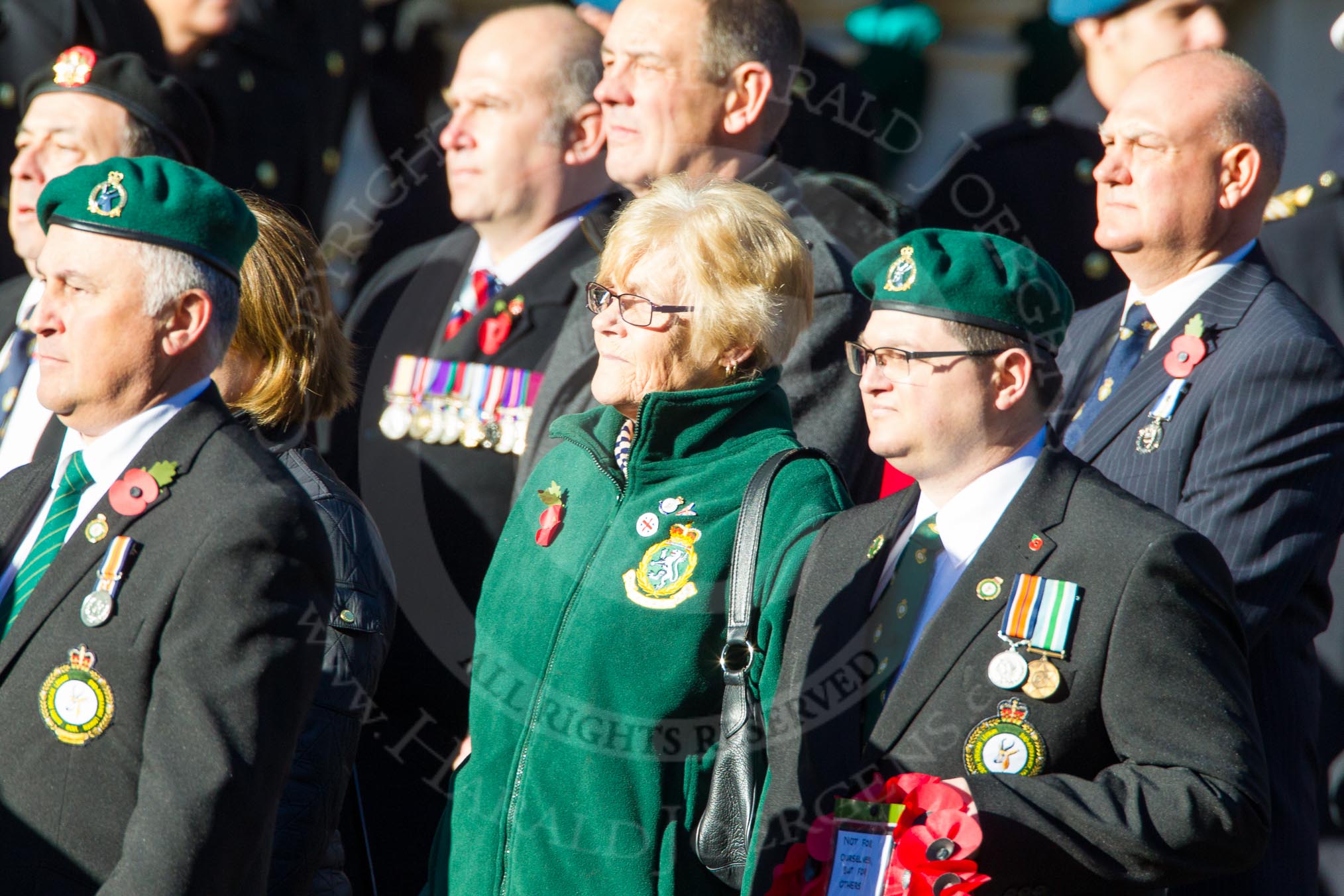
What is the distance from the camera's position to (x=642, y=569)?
3.18 meters

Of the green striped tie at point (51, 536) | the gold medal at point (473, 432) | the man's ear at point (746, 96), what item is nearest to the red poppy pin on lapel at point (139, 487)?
the green striped tie at point (51, 536)

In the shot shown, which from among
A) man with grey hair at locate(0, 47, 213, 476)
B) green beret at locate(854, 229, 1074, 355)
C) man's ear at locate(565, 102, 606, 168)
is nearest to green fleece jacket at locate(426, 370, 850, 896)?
green beret at locate(854, 229, 1074, 355)

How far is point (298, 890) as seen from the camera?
124 inches

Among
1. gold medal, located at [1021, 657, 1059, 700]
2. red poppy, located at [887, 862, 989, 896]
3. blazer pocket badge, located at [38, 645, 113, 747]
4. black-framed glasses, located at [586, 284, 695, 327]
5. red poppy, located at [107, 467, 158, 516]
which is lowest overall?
red poppy, located at [887, 862, 989, 896]

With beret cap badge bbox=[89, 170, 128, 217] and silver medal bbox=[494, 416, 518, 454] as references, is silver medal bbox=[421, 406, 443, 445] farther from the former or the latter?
beret cap badge bbox=[89, 170, 128, 217]

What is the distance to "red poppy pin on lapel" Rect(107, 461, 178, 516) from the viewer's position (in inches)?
109

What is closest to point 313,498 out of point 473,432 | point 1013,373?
point 473,432

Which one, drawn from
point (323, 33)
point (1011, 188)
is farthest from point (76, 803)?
point (323, 33)

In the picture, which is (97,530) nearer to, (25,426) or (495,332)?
(25,426)

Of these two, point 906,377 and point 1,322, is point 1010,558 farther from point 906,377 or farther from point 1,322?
point 1,322

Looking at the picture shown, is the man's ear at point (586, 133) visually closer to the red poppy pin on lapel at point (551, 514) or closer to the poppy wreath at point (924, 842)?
the red poppy pin on lapel at point (551, 514)

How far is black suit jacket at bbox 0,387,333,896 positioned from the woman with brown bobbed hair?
1.50 ft

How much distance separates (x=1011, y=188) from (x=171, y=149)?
7.86 ft

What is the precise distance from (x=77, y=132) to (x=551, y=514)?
2.07 m
